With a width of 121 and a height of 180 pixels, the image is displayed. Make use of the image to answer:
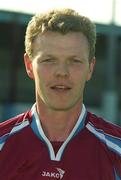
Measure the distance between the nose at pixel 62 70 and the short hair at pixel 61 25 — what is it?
0.52 ft

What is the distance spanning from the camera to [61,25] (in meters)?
2.98

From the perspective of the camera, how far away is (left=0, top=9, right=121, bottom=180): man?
295 centimetres

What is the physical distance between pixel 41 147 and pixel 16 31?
45.5ft

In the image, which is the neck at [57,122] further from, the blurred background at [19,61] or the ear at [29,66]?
the blurred background at [19,61]

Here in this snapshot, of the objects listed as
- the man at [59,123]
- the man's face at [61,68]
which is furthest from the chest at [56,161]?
the man's face at [61,68]

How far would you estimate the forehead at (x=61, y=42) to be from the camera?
2947 millimetres

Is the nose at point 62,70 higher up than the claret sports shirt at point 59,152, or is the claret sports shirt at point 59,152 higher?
the nose at point 62,70

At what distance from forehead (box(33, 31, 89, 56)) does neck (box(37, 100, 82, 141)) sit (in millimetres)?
301

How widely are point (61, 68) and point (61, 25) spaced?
208mm

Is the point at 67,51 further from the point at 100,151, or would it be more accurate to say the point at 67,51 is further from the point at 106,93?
the point at 106,93

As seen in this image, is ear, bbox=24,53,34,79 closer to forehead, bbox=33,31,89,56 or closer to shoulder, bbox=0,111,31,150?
forehead, bbox=33,31,89,56

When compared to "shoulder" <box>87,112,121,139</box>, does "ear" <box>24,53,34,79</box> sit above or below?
above

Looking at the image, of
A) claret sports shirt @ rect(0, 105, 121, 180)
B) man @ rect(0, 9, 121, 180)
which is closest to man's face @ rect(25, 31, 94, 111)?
man @ rect(0, 9, 121, 180)

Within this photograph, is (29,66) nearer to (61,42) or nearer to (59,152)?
(61,42)
